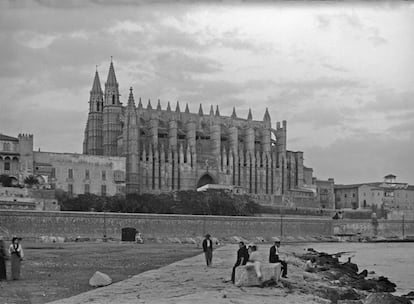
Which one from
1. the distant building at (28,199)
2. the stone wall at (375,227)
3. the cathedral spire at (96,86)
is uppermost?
the cathedral spire at (96,86)

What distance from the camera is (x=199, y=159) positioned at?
295 ft

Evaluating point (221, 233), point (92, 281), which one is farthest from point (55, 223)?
point (92, 281)

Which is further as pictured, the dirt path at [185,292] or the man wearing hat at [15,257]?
the man wearing hat at [15,257]

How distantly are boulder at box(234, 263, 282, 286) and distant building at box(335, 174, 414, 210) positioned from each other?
275ft

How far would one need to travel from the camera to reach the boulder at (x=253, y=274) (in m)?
14.8

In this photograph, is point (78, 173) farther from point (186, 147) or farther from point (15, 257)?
point (15, 257)

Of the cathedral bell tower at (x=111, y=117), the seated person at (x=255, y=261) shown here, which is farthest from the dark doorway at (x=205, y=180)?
the seated person at (x=255, y=261)

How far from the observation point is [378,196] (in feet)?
325

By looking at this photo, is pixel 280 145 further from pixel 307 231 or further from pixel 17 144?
pixel 17 144

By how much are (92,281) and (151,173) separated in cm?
6857

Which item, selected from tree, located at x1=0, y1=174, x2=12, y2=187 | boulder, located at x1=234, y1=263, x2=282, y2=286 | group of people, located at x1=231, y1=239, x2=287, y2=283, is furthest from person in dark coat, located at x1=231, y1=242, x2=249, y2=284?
tree, located at x1=0, y1=174, x2=12, y2=187

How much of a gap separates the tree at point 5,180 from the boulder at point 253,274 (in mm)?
52897

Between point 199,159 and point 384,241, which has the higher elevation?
point 199,159

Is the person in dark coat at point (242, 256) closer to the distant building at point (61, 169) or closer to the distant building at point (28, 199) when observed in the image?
the distant building at point (28, 199)
